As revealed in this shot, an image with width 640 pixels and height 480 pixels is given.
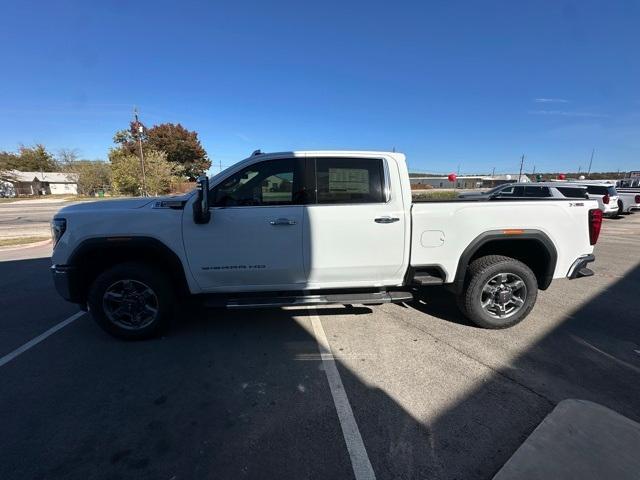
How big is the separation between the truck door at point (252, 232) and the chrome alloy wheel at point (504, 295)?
226cm

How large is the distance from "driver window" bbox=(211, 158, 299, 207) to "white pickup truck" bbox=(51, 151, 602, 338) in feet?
0.04

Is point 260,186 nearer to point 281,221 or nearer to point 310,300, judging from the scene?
point 281,221

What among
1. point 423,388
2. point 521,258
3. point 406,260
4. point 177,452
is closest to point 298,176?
point 406,260

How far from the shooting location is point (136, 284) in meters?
3.88

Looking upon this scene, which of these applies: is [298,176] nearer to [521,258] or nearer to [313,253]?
[313,253]

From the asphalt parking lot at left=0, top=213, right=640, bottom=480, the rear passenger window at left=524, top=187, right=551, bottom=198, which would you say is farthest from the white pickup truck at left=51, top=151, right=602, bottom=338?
the rear passenger window at left=524, top=187, right=551, bottom=198

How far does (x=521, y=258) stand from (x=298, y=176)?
309cm

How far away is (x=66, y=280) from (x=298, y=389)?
2.81 meters

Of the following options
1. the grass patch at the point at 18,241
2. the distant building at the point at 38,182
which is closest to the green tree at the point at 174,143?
the distant building at the point at 38,182

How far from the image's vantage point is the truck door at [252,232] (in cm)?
372

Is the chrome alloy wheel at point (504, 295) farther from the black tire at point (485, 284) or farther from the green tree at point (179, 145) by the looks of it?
the green tree at point (179, 145)

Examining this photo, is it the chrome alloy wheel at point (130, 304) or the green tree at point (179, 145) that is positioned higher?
the green tree at point (179, 145)

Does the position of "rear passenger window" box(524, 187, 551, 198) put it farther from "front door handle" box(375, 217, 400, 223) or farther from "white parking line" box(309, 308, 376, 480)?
"white parking line" box(309, 308, 376, 480)

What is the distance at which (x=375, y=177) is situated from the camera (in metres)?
3.98
